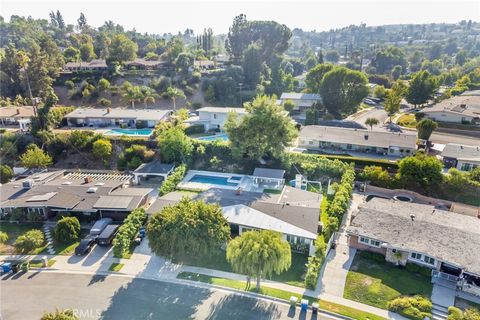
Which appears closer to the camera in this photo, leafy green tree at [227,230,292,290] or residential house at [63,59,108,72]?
leafy green tree at [227,230,292,290]

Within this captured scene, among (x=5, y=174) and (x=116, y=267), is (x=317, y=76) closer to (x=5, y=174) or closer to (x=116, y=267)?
(x=5, y=174)

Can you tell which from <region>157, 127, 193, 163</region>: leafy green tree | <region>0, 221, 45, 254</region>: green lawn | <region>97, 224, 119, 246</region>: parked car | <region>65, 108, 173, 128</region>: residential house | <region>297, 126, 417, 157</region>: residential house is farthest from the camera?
<region>65, 108, 173, 128</region>: residential house

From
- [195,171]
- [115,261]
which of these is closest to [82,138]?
[195,171]

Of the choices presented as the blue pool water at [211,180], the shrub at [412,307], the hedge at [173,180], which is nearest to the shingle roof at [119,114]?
the hedge at [173,180]

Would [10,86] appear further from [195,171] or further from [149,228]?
[149,228]

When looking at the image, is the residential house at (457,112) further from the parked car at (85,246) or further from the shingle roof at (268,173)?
the parked car at (85,246)

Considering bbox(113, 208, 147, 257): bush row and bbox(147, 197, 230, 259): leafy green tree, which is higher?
bbox(147, 197, 230, 259): leafy green tree

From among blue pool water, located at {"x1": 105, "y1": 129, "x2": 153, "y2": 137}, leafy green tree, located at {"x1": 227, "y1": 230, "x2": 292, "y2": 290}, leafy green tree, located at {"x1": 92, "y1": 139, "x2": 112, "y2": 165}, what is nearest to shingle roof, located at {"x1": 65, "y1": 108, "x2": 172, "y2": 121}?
blue pool water, located at {"x1": 105, "y1": 129, "x2": 153, "y2": 137}

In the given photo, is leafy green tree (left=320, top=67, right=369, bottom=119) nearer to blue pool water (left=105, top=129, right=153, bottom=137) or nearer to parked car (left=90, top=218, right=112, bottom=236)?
blue pool water (left=105, top=129, right=153, bottom=137)
